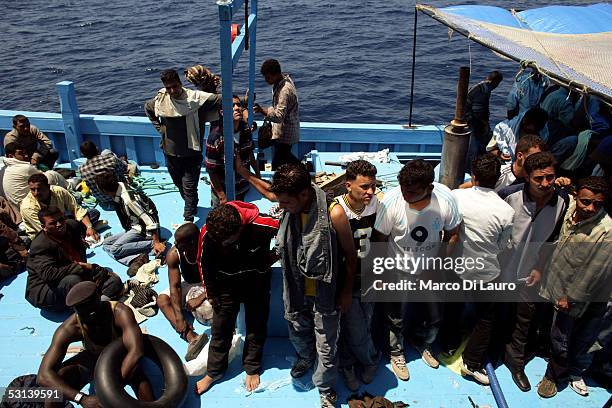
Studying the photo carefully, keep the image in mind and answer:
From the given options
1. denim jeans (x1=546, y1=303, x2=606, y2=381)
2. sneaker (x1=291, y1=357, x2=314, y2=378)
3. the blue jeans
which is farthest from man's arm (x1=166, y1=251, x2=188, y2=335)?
denim jeans (x1=546, y1=303, x2=606, y2=381)

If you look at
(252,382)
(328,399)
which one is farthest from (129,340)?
(328,399)

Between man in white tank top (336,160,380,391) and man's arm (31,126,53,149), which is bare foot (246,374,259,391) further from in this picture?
man's arm (31,126,53,149)

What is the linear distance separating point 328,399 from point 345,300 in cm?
96

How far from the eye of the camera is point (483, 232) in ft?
13.2

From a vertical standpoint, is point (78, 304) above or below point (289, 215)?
below

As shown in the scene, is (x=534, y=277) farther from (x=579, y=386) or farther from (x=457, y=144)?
(x=457, y=144)

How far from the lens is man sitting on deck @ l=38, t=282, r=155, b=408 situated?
4051 mm

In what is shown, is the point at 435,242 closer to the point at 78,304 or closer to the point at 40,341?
the point at 78,304

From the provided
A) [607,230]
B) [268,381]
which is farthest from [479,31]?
[268,381]

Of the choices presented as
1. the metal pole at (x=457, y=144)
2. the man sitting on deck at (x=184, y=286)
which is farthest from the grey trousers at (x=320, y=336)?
the metal pole at (x=457, y=144)

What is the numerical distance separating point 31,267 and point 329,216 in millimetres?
3450

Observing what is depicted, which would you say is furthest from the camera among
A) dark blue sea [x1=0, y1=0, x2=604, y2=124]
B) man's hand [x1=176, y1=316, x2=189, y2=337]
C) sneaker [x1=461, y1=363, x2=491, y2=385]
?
dark blue sea [x1=0, y1=0, x2=604, y2=124]

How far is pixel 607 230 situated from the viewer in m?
3.74

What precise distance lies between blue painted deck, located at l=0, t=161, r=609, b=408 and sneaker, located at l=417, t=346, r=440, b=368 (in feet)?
0.18
